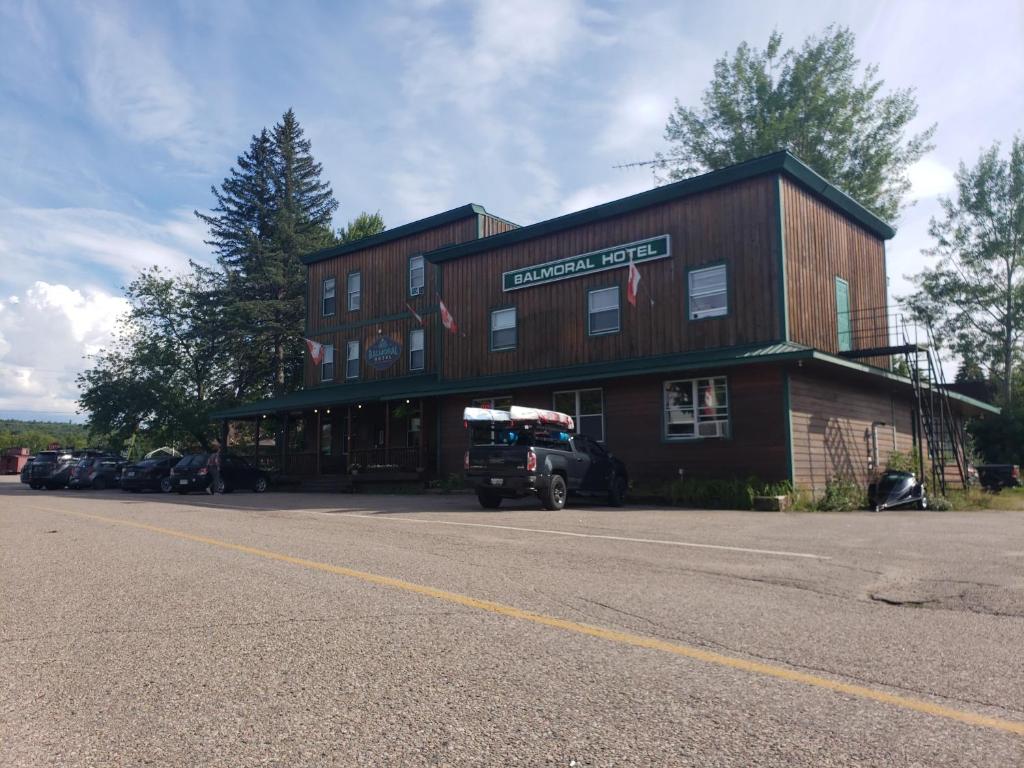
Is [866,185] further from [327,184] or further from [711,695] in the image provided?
[711,695]

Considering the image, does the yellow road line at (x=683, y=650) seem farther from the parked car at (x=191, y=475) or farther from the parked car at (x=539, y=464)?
the parked car at (x=191, y=475)

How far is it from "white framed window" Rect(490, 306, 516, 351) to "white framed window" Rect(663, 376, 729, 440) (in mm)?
6303

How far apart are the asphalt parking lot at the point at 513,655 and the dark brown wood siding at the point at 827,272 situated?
10.8 m

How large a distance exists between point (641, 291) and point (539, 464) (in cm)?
739

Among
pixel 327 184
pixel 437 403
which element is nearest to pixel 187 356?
pixel 327 184

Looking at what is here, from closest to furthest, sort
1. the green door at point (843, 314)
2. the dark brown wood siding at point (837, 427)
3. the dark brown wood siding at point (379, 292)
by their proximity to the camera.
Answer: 1. the dark brown wood siding at point (837, 427)
2. the green door at point (843, 314)
3. the dark brown wood siding at point (379, 292)

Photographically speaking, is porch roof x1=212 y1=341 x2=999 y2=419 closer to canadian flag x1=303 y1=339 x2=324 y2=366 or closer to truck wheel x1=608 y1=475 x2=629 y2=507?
canadian flag x1=303 y1=339 x2=324 y2=366

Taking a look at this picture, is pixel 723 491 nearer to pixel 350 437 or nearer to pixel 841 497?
pixel 841 497

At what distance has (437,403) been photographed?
2730cm

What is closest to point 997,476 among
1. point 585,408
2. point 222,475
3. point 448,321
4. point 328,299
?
point 585,408

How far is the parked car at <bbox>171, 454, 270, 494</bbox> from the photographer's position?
26.7m

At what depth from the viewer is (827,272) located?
70.1ft

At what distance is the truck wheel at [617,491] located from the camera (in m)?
18.8

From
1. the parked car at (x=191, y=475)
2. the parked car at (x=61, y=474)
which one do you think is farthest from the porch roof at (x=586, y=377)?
the parked car at (x=61, y=474)
